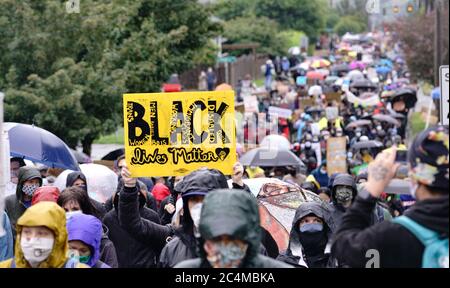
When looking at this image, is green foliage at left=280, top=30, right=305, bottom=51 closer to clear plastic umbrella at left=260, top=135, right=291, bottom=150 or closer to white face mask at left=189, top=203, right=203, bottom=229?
clear plastic umbrella at left=260, top=135, right=291, bottom=150

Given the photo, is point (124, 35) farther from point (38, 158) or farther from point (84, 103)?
point (38, 158)

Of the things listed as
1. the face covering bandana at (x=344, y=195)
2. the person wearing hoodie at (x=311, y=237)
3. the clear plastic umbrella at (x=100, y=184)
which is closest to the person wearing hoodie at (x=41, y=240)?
the person wearing hoodie at (x=311, y=237)

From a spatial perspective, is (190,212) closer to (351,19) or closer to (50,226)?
(50,226)

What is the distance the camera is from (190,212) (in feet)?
21.6

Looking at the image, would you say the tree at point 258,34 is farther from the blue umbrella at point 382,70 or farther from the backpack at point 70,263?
the backpack at point 70,263

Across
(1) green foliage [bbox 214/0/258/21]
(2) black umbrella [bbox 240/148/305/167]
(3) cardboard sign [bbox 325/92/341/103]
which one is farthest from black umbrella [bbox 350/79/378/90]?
(1) green foliage [bbox 214/0/258/21]

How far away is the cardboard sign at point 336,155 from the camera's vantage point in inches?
839

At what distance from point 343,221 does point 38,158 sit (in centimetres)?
737

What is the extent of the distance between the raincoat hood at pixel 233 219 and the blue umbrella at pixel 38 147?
7.44m

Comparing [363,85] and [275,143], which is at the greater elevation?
[275,143]

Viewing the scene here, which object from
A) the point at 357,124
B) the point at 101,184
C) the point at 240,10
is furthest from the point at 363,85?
the point at 240,10

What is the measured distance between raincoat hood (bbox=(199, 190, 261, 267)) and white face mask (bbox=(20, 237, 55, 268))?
97 centimetres

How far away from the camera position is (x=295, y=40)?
9319 centimetres

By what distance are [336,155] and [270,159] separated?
3.75 meters
